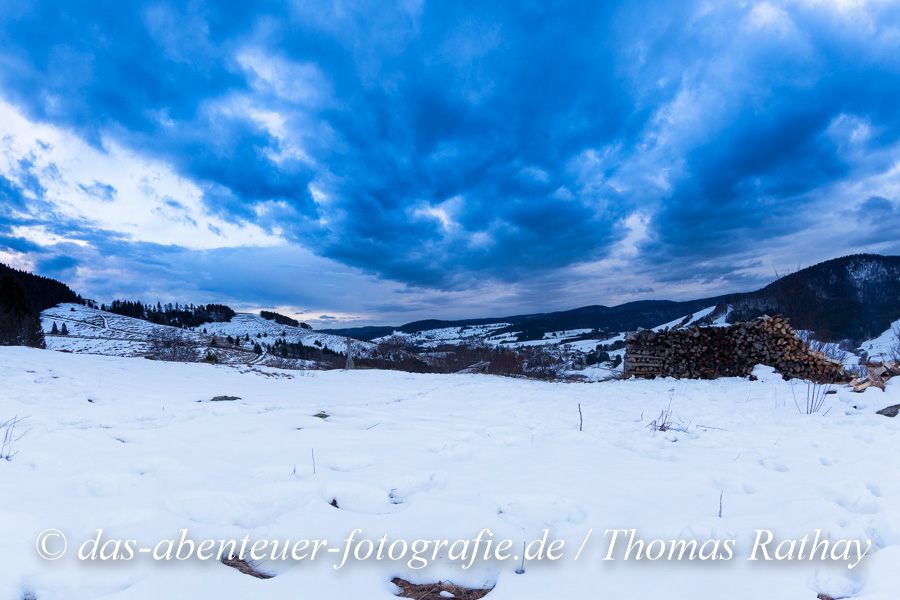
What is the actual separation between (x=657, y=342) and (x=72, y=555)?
1495 centimetres

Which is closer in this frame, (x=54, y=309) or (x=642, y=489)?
(x=642, y=489)

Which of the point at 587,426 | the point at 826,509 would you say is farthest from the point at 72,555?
the point at 587,426

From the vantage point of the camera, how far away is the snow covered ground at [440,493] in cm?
180

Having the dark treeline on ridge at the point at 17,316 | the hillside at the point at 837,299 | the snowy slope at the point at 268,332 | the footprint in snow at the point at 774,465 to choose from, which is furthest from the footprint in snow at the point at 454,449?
the snowy slope at the point at 268,332

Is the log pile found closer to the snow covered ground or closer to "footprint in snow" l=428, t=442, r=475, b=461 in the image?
the snow covered ground

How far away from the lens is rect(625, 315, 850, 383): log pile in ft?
34.0

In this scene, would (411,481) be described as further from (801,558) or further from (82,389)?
(82,389)

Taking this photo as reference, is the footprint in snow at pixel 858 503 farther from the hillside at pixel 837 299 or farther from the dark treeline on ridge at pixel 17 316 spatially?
the dark treeline on ridge at pixel 17 316

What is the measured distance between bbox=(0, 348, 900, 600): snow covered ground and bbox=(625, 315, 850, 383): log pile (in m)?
5.00

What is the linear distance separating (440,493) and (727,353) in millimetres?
12731

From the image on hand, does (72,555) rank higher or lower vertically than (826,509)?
higher

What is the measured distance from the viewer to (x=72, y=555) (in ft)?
6.10

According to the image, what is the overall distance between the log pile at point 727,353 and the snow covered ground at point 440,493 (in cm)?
500

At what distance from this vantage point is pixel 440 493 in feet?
9.59
